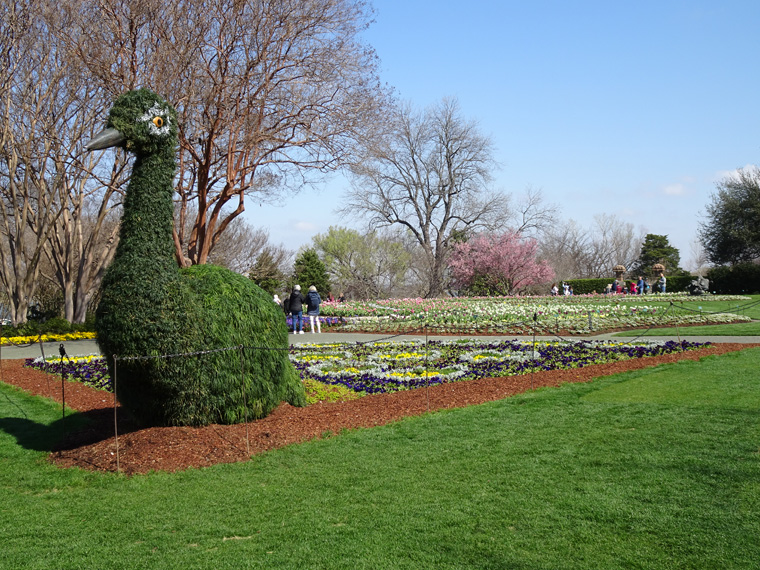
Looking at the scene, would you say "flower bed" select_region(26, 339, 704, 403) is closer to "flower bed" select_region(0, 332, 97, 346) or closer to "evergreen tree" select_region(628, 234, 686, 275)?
"flower bed" select_region(0, 332, 97, 346)

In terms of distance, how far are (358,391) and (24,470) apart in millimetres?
4810

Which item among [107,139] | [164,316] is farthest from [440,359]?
[107,139]

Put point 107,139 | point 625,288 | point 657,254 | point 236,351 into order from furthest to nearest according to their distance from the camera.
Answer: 1. point 657,254
2. point 625,288
3. point 236,351
4. point 107,139

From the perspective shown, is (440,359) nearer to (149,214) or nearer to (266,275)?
(149,214)

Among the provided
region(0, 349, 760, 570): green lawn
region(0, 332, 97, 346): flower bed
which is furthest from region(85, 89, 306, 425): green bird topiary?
region(0, 332, 97, 346): flower bed

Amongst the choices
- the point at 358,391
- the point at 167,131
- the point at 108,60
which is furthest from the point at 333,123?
the point at 167,131

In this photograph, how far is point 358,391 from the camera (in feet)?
31.7

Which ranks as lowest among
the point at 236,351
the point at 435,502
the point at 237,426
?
the point at 435,502

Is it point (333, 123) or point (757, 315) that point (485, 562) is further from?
point (757, 315)

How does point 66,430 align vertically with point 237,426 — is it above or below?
below

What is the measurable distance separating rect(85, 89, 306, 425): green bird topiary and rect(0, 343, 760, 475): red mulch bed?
29cm

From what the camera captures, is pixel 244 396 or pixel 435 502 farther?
pixel 244 396

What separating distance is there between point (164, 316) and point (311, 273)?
100.0 ft

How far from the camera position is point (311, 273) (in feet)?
120
